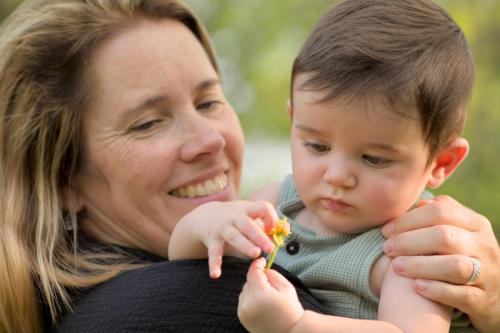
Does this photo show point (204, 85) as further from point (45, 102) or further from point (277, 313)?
point (277, 313)

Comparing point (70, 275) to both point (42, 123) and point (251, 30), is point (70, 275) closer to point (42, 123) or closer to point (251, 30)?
point (42, 123)

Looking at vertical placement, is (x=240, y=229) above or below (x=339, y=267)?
above

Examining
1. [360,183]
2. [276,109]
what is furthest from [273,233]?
[276,109]

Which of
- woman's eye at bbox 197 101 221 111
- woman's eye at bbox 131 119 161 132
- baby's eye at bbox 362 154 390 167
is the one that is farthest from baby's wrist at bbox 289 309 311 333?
woman's eye at bbox 197 101 221 111

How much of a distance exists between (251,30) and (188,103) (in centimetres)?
649

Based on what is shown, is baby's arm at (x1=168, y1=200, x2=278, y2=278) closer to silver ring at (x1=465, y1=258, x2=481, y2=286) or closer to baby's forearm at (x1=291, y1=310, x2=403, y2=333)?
baby's forearm at (x1=291, y1=310, x2=403, y2=333)

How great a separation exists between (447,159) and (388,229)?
0.27 metres

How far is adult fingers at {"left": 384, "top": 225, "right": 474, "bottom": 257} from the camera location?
2135 millimetres

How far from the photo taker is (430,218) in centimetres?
219

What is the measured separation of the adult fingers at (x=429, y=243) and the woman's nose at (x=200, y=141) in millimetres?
931

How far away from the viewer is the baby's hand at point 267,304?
181 cm

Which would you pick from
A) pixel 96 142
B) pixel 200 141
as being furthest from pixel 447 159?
pixel 96 142

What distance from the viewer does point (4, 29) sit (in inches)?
117

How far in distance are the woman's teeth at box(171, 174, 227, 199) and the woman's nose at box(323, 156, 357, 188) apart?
934 mm
